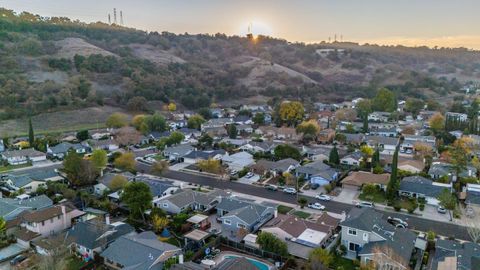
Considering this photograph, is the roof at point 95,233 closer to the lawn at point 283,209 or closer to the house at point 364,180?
the lawn at point 283,209

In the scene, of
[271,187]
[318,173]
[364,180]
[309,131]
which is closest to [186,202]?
[271,187]

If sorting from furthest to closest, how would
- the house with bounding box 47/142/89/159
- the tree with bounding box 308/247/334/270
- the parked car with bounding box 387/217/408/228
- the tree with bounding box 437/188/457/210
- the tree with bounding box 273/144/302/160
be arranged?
the house with bounding box 47/142/89/159 → the tree with bounding box 273/144/302/160 → the tree with bounding box 437/188/457/210 → the parked car with bounding box 387/217/408/228 → the tree with bounding box 308/247/334/270

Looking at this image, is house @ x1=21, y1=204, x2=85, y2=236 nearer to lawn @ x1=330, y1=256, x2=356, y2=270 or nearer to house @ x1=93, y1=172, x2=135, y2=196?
house @ x1=93, y1=172, x2=135, y2=196

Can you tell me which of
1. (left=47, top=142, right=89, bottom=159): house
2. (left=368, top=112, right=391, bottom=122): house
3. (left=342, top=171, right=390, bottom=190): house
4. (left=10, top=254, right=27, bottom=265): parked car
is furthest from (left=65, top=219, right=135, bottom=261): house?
(left=368, top=112, right=391, bottom=122): house

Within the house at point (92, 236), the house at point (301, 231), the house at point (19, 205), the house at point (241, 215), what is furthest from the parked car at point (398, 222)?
the house at point (19, 205)

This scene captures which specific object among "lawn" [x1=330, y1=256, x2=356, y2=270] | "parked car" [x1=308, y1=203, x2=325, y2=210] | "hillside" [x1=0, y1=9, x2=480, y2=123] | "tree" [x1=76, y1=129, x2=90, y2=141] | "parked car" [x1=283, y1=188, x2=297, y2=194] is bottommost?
"lawn" [x1=330, y1=256, x2=356, y2=270]

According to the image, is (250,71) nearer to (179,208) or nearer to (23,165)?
(23,165)

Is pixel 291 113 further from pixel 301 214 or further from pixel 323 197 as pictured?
pixel 301 214

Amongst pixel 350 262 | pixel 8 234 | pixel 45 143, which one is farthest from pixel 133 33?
pixel 350 262
